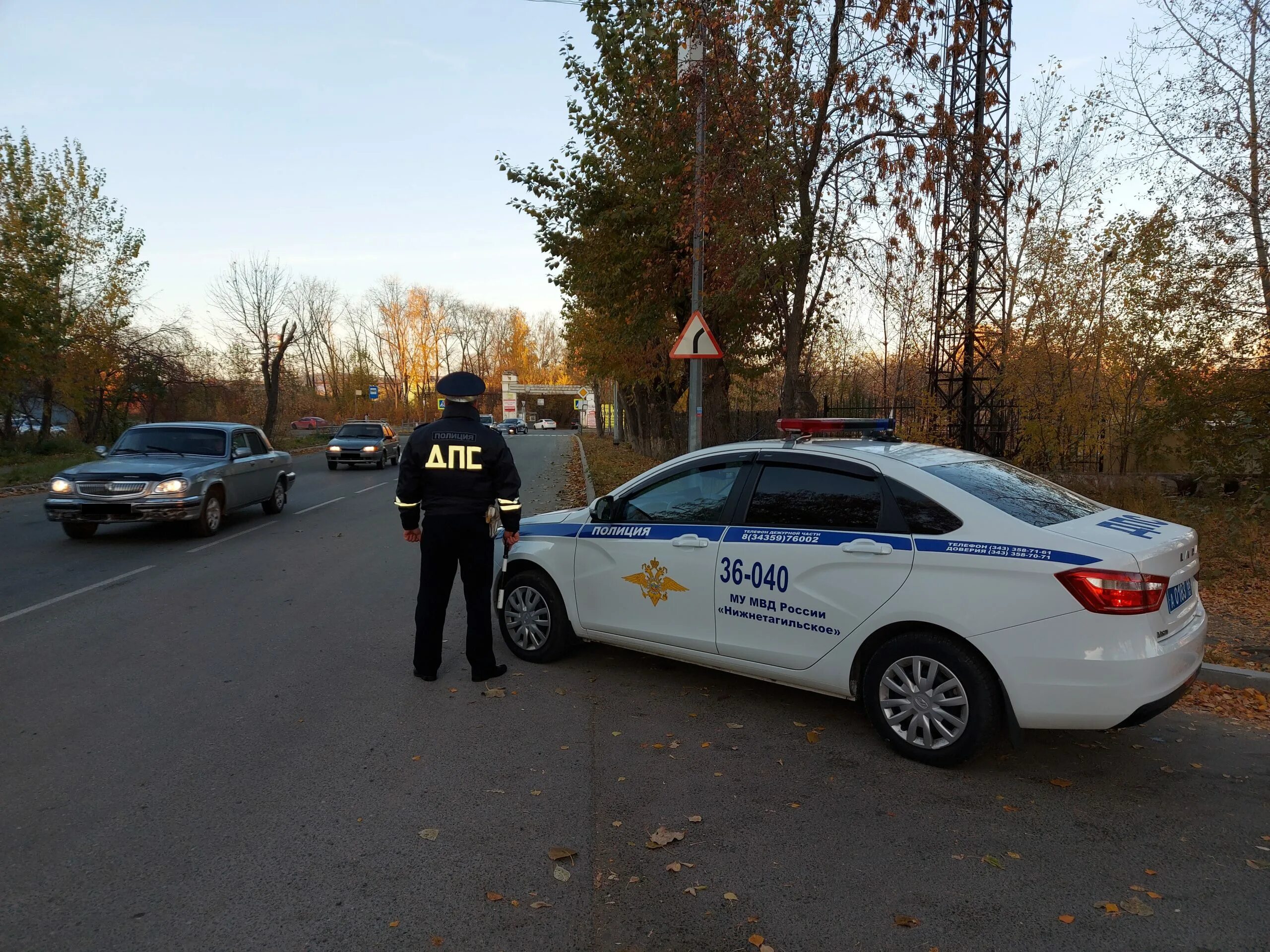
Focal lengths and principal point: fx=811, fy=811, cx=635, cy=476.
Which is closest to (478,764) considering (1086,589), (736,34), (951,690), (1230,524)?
(951,690)

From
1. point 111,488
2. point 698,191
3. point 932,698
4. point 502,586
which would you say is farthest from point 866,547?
point 111,488

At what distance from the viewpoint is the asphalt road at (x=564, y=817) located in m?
2.89

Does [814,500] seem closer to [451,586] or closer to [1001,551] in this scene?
[1001,551]

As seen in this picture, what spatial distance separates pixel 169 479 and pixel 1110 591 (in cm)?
1123

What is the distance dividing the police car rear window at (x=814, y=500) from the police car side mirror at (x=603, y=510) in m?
1.09

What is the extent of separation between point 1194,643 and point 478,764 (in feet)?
12.0

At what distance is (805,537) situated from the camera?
14.9 ft

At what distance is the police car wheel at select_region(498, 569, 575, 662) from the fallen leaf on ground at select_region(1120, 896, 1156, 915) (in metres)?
3.62

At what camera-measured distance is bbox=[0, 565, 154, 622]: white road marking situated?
7.21 m

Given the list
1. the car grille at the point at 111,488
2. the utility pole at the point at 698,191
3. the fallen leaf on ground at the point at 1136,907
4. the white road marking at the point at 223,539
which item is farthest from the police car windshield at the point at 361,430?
the fallen leaf on ground at the point at 1136,907

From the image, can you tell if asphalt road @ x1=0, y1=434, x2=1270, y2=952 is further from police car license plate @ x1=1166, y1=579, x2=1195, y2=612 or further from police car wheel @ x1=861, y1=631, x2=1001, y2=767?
police car license plate @ x1=1166, y1=579, x2=1195, y2=612

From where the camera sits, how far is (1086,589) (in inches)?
144

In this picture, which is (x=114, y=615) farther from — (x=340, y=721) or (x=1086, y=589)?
(x=1086, y=589)

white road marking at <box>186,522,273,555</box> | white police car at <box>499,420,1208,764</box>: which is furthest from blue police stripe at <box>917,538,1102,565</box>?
white road marking at <box>186,522,273,555</box>
